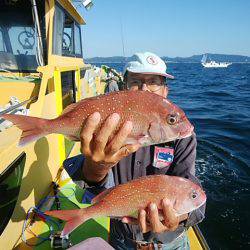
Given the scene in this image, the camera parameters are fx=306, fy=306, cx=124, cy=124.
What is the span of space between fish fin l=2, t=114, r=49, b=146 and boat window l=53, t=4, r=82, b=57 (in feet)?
11.0

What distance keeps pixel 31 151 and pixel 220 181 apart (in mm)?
6052

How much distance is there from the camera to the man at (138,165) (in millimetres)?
2248

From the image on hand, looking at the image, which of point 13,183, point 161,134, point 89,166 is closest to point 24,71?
point 13,183

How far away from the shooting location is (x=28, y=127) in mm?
2170

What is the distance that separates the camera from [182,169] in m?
2.89

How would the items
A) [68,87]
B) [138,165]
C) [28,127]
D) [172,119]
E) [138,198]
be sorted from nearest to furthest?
[28,127], [172,119], [138,198], [138,165], [68,87]

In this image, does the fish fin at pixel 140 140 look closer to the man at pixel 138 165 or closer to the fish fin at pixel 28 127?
the man at pixel 138 165

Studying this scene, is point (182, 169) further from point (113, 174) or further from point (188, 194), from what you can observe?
point (113, 174)

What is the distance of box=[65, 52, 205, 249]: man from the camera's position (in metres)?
2.25

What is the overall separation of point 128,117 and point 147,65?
1.06 meters

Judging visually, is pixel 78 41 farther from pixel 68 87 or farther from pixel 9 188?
pixel 9 188

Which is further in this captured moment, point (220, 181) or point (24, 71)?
point (220, 181)

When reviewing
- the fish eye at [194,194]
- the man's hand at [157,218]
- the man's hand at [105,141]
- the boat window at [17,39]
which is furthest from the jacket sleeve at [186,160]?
the boat window at [17,39]

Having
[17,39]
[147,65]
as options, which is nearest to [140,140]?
[147,65]
